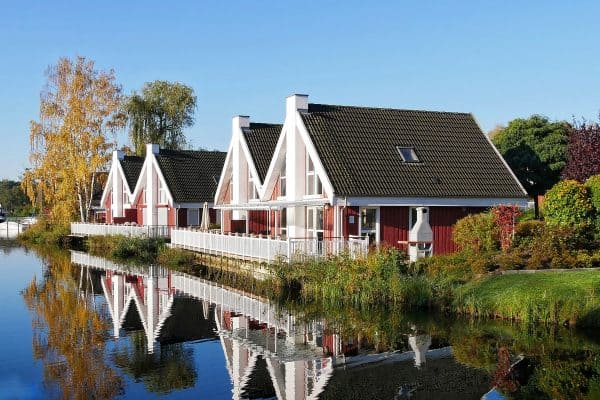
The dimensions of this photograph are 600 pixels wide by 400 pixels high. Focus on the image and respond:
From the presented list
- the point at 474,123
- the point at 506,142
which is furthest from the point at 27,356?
the point at 506,142

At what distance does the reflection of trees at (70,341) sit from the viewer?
12297 millimetres

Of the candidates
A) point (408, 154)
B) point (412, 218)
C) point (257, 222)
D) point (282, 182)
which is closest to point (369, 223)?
point (412, 218)

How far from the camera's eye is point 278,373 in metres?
13.0

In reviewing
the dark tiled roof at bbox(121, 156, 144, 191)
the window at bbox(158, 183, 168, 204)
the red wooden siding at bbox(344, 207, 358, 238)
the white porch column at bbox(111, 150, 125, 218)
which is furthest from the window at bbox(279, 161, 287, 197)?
the white porch column at bbox(111, 150, 125, 218)

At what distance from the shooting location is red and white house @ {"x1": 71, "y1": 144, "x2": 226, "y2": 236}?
139ft

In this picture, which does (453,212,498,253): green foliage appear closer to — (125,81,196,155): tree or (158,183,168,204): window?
(158,183,168,204): window

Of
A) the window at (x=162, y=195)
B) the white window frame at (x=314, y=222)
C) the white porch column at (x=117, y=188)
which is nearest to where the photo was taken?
the white window frame at (x=314, y=222)

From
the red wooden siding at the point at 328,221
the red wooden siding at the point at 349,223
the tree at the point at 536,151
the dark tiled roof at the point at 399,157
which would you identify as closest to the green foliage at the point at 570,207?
the dark tiled roof at the point at 399,157

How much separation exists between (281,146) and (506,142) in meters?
19.4

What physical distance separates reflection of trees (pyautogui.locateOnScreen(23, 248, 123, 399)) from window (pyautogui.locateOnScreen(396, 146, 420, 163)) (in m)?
12.4

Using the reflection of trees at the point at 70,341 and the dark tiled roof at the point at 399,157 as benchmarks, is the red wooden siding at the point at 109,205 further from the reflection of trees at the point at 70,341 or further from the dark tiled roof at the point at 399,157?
the dark tiled roof at the point at 399,157

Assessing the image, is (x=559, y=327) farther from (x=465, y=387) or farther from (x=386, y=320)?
(x=465, y=387)

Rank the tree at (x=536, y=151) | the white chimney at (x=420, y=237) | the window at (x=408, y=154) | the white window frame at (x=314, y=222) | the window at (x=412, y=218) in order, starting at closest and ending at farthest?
the white chimney at (x=420, y=237), the window at (x=412, y=218), the white window frame at (x=314, y=222), the window at (x=408, y=154), the tree at (x=536, y=151)

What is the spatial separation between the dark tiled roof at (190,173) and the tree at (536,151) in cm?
1778
